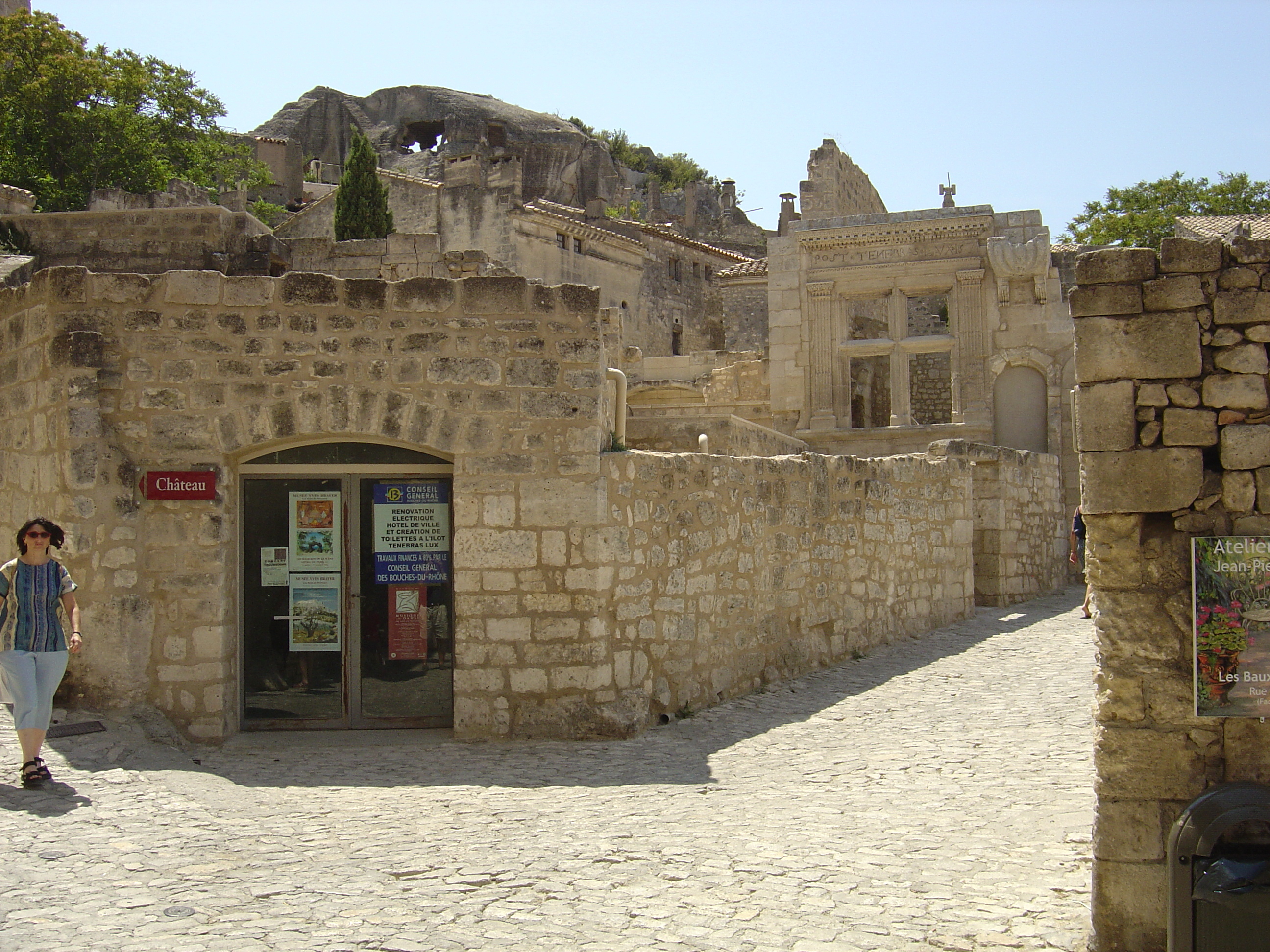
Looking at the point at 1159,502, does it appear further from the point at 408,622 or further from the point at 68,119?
the point at 68,119

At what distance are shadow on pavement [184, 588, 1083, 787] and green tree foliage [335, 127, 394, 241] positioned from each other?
1983cm

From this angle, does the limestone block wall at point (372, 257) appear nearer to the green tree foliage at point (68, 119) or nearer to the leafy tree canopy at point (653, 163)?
the green tree foliage at point (68, 119)

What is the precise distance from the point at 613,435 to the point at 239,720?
3.04 meters

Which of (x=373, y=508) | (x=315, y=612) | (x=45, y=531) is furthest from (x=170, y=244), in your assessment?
(x=45, y=531)

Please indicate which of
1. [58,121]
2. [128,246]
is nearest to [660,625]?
[128,246]

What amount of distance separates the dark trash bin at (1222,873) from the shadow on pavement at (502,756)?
2.99 metres

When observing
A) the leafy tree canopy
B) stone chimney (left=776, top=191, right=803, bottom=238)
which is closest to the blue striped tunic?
stone chimney (left=776, top=191, right=803, bottom=238)

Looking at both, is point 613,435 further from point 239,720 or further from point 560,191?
point 560,191

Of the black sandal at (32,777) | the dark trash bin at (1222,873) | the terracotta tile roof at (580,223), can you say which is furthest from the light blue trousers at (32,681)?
the terracotta tile roof at (580,223)

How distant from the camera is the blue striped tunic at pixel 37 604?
233 inches

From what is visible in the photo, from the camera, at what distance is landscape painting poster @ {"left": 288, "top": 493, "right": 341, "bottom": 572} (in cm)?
750

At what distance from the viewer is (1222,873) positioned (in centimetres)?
350

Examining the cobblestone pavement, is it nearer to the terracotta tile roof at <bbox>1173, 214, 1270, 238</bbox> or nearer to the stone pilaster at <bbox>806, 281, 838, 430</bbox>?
the stone pilaster at <bbox>806, 281, 838, 430</bbox>

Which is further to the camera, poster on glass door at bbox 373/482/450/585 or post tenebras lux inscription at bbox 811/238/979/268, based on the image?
post tenebras lux inscription at bbox 811/238/979/268
